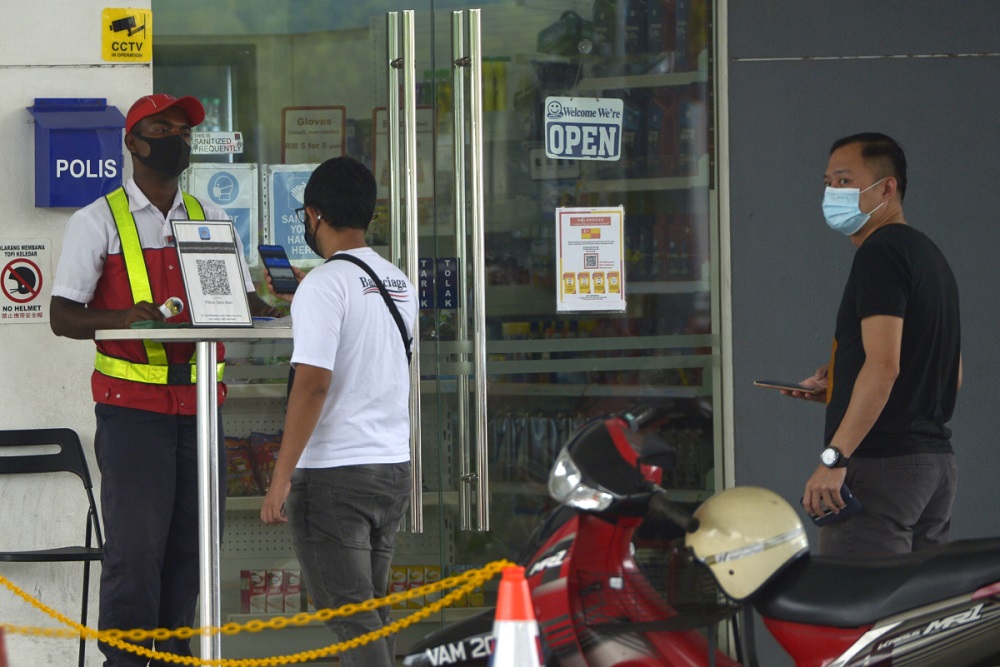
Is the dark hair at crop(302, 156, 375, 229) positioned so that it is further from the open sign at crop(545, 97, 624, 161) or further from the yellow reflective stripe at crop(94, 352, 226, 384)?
the open sign at crop(545, 97, 624, 161)

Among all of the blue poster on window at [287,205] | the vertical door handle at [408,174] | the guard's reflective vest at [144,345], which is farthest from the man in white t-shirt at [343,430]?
the blue poster on window at [287,205]

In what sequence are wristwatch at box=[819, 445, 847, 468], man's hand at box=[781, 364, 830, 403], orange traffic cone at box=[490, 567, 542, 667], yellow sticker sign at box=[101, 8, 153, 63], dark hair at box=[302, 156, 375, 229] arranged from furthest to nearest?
1. yellow sticker sign at box=[101, 8, 153, 63]
2. man's hand at box=[781, 364, 830, 403]
3. dark hair at box=[302, 156, 375, 229]
4. wristwatch at box=[819, 445, 847, 468]
5. orange traffic cone at box=[490, 567, 542, 667]

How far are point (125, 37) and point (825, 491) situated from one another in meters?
3.06

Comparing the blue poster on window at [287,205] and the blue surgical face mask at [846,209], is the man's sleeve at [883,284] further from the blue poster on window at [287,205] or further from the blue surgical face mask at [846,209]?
the blue poster on window at [287,205]

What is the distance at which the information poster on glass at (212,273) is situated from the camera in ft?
10.3

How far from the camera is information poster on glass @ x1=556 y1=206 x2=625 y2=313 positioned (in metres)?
4.75

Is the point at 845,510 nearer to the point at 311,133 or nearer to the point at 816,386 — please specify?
the point at 816,386

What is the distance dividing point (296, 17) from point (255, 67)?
0.26 metres

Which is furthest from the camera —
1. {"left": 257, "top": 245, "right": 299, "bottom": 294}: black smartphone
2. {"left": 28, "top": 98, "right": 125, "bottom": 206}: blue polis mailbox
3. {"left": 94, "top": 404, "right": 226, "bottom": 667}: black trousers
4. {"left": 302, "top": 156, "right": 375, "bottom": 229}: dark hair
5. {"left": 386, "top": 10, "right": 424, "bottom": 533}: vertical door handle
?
{"left": 386, "top": 10, "right": 424, "bottom": 533}: vertical door handle

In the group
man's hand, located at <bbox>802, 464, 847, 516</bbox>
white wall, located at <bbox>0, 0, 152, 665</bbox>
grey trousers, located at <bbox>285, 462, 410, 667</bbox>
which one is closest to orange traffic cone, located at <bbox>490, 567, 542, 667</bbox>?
grey trousers, located at <bbox>285, 462, 410, 667</bbox>

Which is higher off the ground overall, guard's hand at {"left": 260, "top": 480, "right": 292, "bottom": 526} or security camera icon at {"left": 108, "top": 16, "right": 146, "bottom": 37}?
security camera icon at {"left": 108, "top": 16, "right": 146, "bottom": 37}

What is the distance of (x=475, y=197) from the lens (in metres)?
4.63

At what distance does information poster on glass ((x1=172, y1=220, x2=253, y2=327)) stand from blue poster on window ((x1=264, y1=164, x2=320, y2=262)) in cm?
136

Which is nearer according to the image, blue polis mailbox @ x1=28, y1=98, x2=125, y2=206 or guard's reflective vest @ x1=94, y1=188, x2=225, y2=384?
guard's reflective vest @ x1=94, y1=188, x2=225, y2=384
